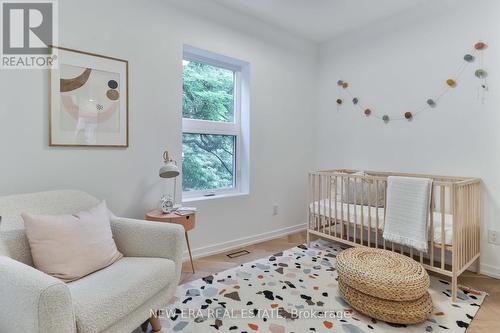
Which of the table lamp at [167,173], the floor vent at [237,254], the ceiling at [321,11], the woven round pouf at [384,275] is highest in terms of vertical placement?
the ceiling at [321,11]

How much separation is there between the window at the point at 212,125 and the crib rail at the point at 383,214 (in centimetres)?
89

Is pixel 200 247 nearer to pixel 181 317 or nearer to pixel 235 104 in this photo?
pixel 181 317

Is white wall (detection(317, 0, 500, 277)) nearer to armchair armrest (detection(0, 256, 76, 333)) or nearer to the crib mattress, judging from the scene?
the crib mattress

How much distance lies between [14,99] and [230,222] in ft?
6.54

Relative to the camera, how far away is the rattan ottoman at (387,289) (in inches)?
63.7

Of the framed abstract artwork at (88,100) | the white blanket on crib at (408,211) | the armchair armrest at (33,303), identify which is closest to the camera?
the armchair armrest at (33,303)

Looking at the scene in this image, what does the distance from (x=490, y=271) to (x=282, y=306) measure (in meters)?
1.81

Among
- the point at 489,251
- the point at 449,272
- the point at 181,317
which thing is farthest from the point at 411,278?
the point at 181,317

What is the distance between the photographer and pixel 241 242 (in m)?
3.01

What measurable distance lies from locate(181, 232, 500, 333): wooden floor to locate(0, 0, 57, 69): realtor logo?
1.86 meters

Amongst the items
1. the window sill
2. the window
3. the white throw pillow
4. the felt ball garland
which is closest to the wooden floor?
the window sill

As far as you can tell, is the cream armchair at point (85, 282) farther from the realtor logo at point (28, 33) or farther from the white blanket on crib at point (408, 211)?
the white blanket on crib at point (408, 211)

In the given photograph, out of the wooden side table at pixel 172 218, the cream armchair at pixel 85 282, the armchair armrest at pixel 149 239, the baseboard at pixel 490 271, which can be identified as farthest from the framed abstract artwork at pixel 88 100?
the baseboard at pixel 490 271

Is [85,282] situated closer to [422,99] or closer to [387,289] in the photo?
[387,289]
